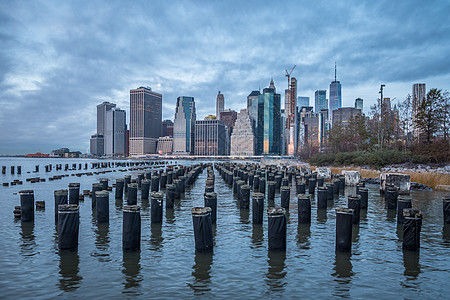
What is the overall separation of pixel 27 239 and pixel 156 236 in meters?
4.78

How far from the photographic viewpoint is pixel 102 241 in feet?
39.3

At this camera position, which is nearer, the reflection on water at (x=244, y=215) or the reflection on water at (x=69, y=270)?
the reflection on water at (x=69, y=270)

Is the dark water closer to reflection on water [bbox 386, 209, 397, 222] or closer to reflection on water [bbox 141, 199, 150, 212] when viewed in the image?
reflection on water [bbox 386, 209, 397, 222]

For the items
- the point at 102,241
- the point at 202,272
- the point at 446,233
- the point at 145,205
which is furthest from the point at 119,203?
the point at 446,233

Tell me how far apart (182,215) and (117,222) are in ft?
11.4

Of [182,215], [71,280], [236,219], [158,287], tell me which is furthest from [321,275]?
[182,215]

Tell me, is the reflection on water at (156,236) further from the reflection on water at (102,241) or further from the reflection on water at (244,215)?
the reflection on water at (244,215)

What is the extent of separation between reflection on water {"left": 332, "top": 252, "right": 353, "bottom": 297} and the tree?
43.1 meters

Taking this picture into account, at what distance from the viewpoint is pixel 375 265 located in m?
9.62

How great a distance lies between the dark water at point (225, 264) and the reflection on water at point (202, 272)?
3cm

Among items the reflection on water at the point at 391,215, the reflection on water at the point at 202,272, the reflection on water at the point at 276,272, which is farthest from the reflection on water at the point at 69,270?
the reflection on water at the point at 391,215

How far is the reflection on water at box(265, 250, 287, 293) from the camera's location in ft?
26.7

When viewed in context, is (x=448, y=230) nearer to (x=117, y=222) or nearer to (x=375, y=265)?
(x=375, y=265)

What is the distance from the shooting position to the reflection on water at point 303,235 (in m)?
11.8
